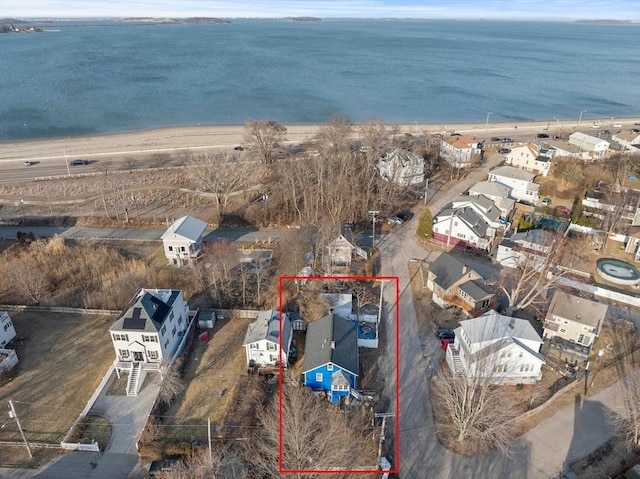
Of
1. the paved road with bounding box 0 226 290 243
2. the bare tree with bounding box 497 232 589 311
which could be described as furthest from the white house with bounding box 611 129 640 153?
the paved road with bounding box 0 226 290 243

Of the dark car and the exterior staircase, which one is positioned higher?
the exterior staircase

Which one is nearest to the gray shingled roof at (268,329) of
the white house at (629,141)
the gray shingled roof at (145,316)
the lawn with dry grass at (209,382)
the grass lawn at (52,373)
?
the lawn with dry grass at (209,382)

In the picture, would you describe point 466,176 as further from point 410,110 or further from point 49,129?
→ point 49,129

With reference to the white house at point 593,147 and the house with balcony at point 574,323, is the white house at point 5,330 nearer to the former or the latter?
the house with balcony at point 574,323

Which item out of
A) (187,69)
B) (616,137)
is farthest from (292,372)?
(187,69)

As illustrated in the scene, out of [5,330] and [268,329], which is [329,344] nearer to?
[268,329]

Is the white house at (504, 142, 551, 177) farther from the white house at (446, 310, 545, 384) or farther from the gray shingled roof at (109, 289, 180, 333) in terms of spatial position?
the gray shingled roof at (109, 289, 180, 333)
